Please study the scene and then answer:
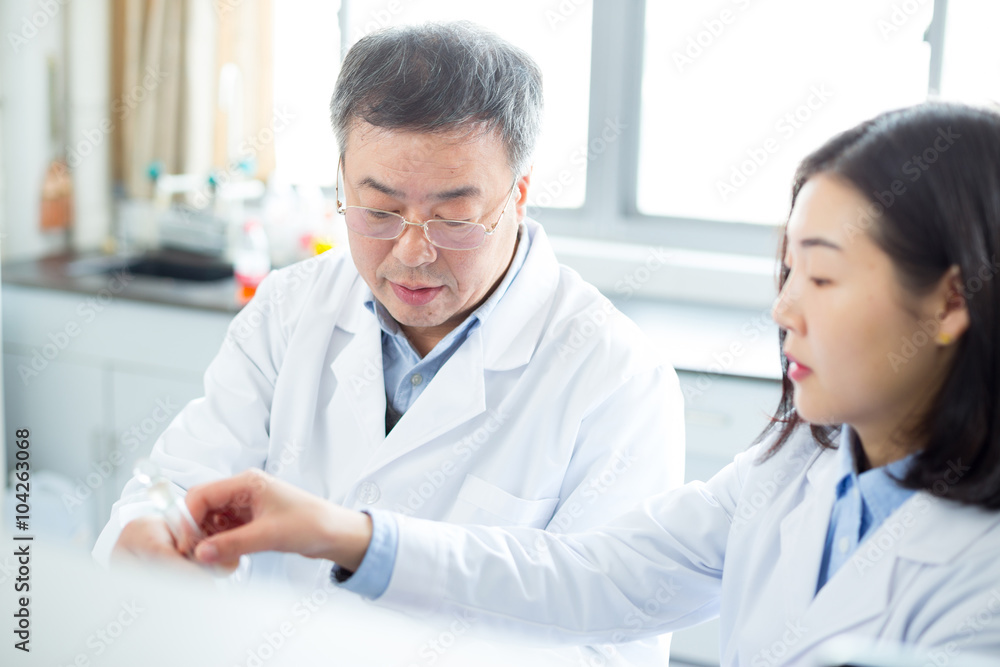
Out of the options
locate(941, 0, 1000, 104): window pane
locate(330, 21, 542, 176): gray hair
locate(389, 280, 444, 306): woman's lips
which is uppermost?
locate(941, 0, 1000, 104): window pane

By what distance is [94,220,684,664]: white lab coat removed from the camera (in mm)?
1396

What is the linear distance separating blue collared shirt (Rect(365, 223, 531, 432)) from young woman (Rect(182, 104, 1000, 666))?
41 cm

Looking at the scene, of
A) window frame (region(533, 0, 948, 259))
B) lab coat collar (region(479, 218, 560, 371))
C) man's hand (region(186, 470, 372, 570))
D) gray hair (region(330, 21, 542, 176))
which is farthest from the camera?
window frame (region(533, 0, 948, 259))

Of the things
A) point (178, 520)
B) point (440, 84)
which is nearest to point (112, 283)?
point (440, 84)

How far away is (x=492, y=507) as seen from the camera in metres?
1.39

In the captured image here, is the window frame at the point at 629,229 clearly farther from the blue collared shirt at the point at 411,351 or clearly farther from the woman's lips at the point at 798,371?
the woman's lips at the point at 798,371

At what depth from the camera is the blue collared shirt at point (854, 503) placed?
1.00 m

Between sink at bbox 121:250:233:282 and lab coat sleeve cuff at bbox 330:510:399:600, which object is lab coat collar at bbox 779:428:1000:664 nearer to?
lab coat sleeve cuff at bbox 330:510:399:600

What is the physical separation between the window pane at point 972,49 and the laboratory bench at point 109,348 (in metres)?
0.85

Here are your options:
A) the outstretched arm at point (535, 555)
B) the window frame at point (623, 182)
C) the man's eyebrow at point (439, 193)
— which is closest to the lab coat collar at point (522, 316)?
the man's eyebrow at point (439, 193)

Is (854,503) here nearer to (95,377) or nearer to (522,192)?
(522,192)

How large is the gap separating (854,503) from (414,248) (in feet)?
2.21

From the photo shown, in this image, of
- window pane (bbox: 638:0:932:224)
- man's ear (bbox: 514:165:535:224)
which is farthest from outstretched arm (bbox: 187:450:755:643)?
window pane (bbox: 638:0:932:224)

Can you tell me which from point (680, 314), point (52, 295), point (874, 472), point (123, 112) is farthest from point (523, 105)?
point (123, 112)
